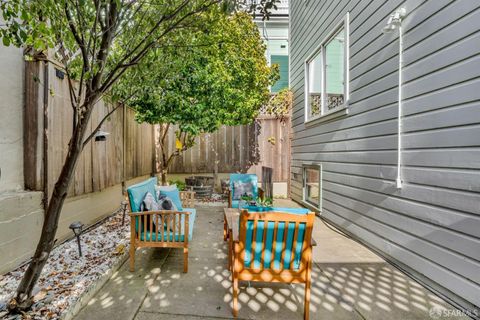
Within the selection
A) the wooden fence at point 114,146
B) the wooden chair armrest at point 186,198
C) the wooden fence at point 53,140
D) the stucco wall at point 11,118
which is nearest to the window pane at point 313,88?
the wooden fence at point 114,146

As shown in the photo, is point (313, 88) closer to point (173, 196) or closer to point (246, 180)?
point (246, 180)

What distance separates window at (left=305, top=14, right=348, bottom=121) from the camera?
433cm

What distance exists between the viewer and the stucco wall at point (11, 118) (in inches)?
107

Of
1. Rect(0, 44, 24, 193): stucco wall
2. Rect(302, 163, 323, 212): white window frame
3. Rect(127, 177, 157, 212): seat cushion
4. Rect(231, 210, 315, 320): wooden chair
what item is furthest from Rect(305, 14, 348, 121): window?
Rect(0, 44, 24, 193): stucco wall

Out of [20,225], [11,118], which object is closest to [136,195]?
[20,225]

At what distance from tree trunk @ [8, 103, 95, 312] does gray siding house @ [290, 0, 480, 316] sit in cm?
329

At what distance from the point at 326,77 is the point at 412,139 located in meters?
2.96

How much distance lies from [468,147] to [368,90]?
5.63ft

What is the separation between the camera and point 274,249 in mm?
2162

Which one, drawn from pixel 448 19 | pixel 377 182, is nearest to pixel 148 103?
pixel 377 182

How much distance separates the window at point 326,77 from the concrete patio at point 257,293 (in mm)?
2647

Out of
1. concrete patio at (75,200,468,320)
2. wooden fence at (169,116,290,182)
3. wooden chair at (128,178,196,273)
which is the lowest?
concrete patio at (75,200,468,320)

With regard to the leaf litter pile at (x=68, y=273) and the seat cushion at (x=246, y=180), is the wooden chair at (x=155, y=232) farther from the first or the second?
the seat cushion at (x=246, y=180)

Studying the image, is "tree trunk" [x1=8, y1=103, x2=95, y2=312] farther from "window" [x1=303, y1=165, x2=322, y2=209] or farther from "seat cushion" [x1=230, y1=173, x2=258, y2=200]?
"window" [x1=303, y1=165, x2=322, y2=209]
